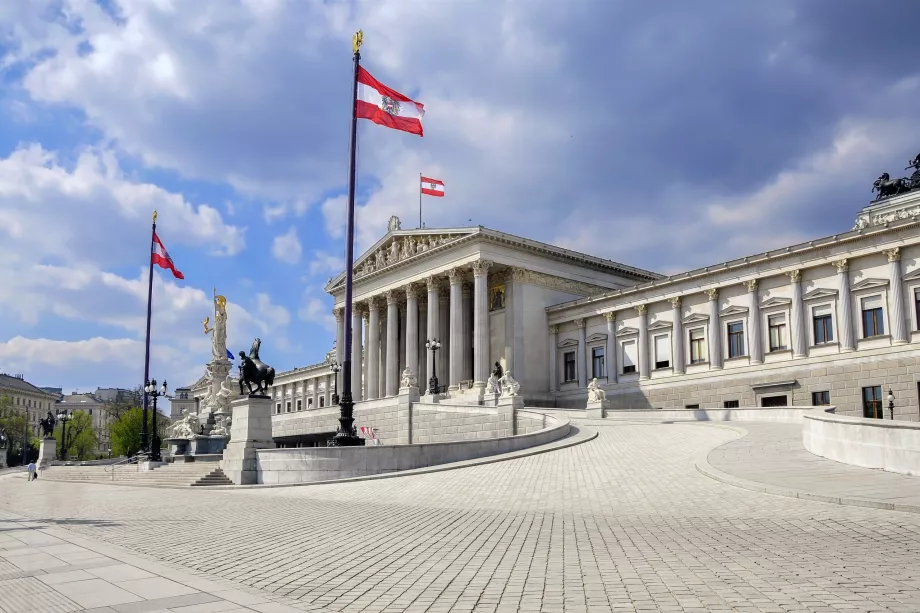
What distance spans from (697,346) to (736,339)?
10.5 ft

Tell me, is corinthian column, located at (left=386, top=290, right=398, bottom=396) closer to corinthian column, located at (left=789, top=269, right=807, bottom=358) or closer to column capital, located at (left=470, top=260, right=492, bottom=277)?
column capital, located at (left=470, top=260, right=492, bottom=277)

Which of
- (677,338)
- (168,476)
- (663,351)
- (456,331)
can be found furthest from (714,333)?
(168,476)

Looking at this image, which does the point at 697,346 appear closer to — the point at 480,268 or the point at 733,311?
the point at 733,311

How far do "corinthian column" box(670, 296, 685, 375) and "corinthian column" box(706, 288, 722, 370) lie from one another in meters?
2.55

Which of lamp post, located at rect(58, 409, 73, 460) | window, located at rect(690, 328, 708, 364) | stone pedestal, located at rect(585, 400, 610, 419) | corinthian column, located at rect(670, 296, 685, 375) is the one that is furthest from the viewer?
lamp post, located at rect(58, 409, 73, 460)

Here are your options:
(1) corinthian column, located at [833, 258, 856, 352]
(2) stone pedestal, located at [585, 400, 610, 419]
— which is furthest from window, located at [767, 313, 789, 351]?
(2) stone pedestal, located at [585, 400, 610, 419]

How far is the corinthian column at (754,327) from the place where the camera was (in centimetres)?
5138

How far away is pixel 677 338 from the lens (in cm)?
5659

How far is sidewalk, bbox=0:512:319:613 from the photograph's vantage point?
8.14 metres

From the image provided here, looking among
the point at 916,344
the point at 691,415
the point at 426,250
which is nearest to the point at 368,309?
the point at 426,250

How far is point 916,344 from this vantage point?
42906 mm

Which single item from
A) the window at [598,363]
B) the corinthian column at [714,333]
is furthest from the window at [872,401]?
the window at [598,363]

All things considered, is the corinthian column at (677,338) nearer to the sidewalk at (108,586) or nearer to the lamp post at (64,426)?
the lamp post at (64,426)

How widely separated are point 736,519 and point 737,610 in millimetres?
6584
